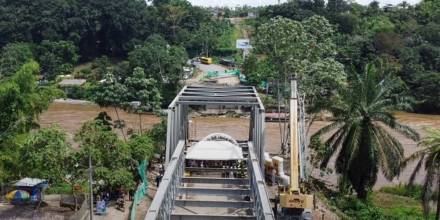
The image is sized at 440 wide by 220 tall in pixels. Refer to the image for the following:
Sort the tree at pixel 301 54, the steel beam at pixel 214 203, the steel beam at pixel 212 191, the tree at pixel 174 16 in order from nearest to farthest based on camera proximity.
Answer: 1. the steel beam at pixel 214 203
2. the steel beam at pixel 212 191
3. the tree at pixel 301 54
4. the tree at pixel 174 16

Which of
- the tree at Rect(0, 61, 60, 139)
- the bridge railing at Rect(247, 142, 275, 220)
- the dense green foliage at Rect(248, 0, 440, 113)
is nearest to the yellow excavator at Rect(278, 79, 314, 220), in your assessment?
the bridge railing at Rect(247, 142, 275, 220)

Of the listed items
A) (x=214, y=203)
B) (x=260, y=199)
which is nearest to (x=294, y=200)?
(x=214, y=203)

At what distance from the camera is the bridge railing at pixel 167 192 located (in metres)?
10.6

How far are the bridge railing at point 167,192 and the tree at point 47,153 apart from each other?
4.24 meters

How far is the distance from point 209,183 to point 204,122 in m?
30.3

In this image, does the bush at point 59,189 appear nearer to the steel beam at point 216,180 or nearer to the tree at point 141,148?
the tree at point 141,148

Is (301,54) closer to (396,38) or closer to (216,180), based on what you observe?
(216,180)

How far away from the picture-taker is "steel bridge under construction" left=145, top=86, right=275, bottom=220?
1190 cm

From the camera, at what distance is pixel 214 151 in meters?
17.3

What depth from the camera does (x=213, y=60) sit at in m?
72.9

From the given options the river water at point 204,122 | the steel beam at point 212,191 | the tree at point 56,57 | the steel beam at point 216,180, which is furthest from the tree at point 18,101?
the tree at point 56,57

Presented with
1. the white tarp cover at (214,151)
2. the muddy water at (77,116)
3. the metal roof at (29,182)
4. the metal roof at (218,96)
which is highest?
the metal roof at (218,96)

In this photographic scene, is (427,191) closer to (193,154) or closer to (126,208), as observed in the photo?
(193,154)

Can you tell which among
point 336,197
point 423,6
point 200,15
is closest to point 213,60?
point 200,15
